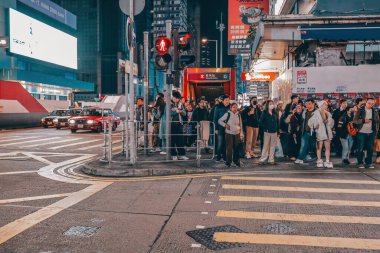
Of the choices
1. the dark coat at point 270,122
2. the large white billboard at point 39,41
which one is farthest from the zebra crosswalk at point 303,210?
the large white billboard at point 39,41

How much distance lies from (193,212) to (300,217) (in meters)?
1.61

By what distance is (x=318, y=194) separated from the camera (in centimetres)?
751

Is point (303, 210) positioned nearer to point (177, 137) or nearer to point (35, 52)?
point (177, 137)

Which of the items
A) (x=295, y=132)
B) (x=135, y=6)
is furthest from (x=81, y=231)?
(x=295, y=132)

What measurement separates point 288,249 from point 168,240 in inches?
56.6

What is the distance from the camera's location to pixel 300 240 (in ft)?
16.2

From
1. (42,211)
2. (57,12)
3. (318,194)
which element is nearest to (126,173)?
(42,211)

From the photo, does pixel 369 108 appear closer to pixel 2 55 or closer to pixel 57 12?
pixel 2 55

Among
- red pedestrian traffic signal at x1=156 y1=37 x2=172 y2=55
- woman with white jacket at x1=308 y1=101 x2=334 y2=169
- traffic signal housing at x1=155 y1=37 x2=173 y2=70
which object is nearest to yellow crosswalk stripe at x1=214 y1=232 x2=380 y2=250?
woman with white jacket at x1=308 y1=101 x2=334 y2=169

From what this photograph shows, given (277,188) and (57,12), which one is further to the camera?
(57,12)

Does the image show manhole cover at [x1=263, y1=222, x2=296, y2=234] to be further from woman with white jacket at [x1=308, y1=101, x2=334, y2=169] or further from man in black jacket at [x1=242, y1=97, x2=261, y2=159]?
man in black jacket at [x1=242, y1=97, x2=261, y2=159]

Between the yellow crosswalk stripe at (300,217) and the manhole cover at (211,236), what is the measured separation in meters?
0.62

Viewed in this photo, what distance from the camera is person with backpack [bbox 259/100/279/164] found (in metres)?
11.0

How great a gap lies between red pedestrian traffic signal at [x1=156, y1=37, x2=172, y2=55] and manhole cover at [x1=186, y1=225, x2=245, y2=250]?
6228 mm
